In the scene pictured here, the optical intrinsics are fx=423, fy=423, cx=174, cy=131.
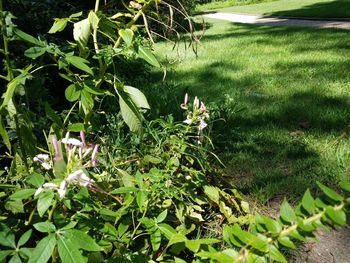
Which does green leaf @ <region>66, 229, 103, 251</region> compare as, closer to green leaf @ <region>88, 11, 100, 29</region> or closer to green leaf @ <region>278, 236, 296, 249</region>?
A: green leaf @ <region>278, 236, 296, 249</region>

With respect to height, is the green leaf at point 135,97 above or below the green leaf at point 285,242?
above

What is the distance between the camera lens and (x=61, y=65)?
1310mm

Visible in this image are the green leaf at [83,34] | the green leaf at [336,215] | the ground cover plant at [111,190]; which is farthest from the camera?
the green leaf at [83,34]

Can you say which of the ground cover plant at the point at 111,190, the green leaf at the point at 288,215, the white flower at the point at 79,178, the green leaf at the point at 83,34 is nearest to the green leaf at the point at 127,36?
the ground cover plant at the point at 111,190

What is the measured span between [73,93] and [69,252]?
1.74 feet

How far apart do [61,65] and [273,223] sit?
81 centimetres

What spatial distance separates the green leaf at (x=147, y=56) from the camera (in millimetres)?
1349

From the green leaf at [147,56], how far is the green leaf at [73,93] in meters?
0.23

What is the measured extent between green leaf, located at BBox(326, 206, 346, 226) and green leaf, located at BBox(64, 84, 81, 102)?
851 mm

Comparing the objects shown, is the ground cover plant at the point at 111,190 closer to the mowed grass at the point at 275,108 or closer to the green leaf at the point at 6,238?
the green leaf at the point at 6,238

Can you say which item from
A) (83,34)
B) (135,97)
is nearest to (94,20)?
(83,34)

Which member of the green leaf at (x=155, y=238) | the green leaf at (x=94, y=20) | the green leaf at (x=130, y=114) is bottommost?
the green leaf at (x=155, y=238)

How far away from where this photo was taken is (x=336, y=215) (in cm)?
78

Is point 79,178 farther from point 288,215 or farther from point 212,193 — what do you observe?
point 212,193
